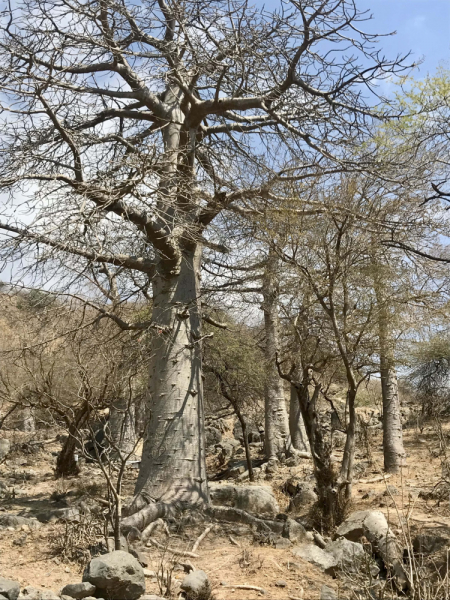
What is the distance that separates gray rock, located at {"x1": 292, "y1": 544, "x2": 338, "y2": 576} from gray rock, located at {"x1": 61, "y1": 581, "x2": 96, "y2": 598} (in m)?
1.81

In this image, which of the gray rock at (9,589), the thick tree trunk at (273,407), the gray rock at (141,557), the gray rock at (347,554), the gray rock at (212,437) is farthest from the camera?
the gray rock at (212,437)

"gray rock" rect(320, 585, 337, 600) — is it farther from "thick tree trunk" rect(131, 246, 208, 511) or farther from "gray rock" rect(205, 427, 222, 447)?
"gray rock" rect(205, 427, 222, 447)

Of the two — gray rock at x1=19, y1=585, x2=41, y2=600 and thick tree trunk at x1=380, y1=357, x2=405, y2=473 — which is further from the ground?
thick tree trunk at x1=380, y1=357, x2=405, y2=473

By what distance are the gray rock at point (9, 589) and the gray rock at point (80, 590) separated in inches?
11.2

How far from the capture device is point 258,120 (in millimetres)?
6672

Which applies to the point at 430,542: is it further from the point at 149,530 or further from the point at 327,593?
the point at 149,530

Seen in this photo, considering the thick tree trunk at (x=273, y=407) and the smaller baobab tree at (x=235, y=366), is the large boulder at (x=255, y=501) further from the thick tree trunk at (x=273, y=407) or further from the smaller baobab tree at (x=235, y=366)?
the thick tree trunk at (x=273, y=407)

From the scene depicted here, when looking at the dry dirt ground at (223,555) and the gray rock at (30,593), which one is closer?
the gray rock at (30,593)

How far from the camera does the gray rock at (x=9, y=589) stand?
3184 mm

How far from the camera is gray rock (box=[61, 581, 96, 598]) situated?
11.0ft

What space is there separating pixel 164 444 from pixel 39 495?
376 cm

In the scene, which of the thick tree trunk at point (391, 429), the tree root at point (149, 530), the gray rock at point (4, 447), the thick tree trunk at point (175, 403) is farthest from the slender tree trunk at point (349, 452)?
the gray rock at point (4, 447)

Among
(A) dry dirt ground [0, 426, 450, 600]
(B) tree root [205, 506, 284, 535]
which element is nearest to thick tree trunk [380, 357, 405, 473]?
(A) dry dirt ground [0, 426, 450, 600]

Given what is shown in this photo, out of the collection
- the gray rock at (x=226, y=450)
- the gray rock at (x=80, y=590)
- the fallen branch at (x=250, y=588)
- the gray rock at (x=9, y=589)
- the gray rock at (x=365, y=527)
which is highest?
the gray rock at (x=226, y=450)
